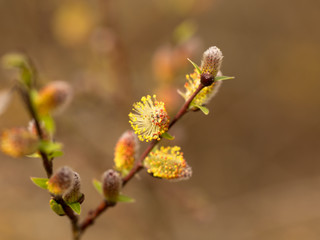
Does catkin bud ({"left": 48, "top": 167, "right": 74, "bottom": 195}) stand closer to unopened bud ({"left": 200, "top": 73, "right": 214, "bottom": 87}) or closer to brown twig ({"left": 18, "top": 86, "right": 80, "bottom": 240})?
brown twig ({"left": 18, "top": 86, "right": 80, "bottom": 240})

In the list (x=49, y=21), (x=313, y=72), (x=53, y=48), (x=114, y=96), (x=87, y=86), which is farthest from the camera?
(x=313, y=72)

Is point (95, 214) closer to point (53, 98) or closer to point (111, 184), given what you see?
point (111, 184)

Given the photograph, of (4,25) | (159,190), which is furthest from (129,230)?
(4,25)

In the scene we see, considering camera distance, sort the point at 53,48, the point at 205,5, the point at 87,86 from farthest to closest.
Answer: the point at 53,48 < the point at 205,5 < the point at 87,86

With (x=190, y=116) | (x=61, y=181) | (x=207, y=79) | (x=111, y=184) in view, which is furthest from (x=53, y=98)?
(x=190, y=116)

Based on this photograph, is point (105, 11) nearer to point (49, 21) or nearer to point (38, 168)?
point (49, 21)

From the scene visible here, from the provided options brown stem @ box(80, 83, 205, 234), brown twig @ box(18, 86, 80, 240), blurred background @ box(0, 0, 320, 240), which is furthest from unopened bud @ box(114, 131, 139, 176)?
blurred background @ box(0, 0, 320, 240)

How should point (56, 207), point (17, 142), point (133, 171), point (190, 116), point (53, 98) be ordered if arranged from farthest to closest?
point (190, 116) → point (133, 171) → point (56, 207) → point (53, 98) → point (17, 142)
